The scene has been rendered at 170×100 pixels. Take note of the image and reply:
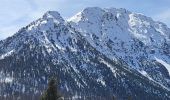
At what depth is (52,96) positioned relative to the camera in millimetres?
36562

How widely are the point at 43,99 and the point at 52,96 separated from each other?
742 millimetres

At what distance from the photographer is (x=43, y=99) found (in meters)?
36.7

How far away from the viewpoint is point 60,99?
3794 cm

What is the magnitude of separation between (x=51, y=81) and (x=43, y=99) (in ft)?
4.89

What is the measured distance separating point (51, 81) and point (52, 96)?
1161 millimetres

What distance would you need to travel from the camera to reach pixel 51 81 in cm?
3688

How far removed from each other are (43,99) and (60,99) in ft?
5.76

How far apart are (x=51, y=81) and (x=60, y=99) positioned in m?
1.93
